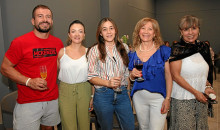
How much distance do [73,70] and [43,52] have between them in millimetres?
417

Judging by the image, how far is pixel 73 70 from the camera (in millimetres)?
2158

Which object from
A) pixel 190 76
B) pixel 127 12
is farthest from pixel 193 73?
pixel 127 12

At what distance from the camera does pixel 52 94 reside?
2.24m

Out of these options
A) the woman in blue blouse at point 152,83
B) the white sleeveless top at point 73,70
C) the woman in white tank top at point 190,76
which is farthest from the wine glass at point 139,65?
the white sleeveless top at point 73,70

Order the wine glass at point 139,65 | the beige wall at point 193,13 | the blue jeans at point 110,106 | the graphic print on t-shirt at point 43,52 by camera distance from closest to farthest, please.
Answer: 1. the wine glass at point 139,65
2. the blue jeans at point 110,106
3. the graphic print on t-shirt at point 43,52
4. the beige wall at point 193,13

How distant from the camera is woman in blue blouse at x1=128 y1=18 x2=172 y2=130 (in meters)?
1.98

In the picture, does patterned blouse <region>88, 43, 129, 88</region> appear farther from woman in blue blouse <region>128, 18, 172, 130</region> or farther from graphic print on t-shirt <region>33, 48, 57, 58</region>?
graphic print on t-shirt <region>33, 48, 57, 58</region>

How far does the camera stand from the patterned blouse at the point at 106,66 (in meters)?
2.02

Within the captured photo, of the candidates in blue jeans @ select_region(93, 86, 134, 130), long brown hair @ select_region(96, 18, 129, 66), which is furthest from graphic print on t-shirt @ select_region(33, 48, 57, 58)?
blue jeans @ select_region(93, 86, 134, 130)

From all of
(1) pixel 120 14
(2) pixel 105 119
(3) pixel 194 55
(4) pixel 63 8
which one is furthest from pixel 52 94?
(1) pixel 120 14

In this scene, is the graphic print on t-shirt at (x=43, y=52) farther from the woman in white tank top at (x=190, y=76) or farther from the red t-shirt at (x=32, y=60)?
the woman in white tank top at (x=190, y=76)

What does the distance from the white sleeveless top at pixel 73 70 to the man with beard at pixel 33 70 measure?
16 cm

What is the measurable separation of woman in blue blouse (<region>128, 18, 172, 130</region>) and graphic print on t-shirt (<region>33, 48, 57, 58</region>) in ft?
3.20

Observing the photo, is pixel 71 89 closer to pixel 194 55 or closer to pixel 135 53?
pixel 135 53
